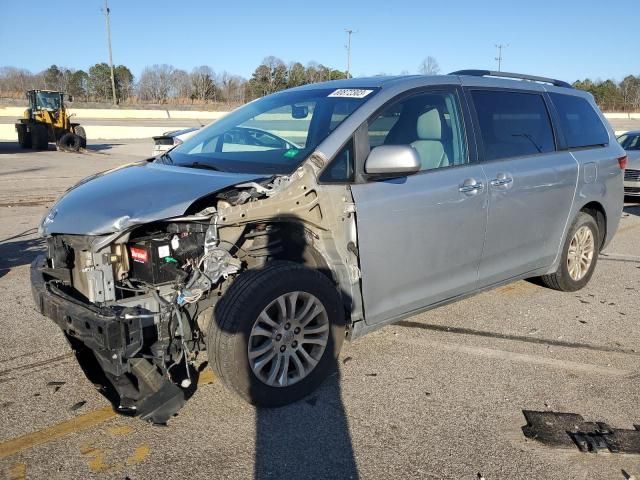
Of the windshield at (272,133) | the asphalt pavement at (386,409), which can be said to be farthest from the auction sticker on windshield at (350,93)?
the asphalt pavement at (386,409)

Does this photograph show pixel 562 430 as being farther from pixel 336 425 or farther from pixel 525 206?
pixel 525 206

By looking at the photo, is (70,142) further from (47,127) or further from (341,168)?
(341,168)

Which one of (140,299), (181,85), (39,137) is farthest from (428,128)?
(181,85)

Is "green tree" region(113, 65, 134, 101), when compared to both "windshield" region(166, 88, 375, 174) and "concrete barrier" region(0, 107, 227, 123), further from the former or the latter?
"windshield" region(166, 88, 375, 174)

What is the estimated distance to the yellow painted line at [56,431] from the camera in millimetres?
3083

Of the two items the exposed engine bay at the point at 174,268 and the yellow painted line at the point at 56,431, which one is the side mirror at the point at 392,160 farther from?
the yellow painted line at the point at 56,431

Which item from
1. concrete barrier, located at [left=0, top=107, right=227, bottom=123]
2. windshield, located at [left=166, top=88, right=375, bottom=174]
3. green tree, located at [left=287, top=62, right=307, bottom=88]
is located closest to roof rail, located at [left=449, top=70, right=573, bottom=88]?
windshield, located at [left=166, top=88, right=375, bottom=174]

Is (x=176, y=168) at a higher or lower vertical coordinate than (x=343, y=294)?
higher

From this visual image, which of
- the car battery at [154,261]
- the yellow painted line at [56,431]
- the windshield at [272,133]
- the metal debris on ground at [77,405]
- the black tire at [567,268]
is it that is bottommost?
the yellow painted line at [56,431]

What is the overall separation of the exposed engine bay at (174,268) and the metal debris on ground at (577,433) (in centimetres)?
126

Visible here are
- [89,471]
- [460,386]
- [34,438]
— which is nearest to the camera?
[89,471]

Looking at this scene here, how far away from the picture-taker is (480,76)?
16.1ft

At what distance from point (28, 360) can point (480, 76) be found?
4.05 meters

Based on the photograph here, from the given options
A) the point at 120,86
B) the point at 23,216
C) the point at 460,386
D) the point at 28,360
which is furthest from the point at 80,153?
the point at 120,86
